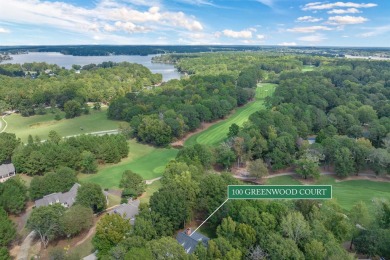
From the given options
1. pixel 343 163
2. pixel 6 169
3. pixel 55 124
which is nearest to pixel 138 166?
pixel 6 169

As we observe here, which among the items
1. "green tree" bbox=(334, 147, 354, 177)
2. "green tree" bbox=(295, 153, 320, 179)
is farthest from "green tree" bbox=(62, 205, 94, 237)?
"green tree" bbox=(334, 147, 354, 177)

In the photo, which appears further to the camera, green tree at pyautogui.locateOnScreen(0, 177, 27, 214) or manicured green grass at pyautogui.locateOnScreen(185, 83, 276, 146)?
manicured green grass at pyautogui.locateOnScreen(185, 83, 276, 146)

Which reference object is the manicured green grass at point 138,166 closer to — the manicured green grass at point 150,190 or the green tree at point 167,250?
the manicured green grass at point 150,190

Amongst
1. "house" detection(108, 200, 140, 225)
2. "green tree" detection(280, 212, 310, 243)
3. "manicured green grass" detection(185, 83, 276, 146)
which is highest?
"green tree" detection(280, 212, 310, 243)

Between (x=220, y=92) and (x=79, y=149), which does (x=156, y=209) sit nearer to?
(x=79, y=149)

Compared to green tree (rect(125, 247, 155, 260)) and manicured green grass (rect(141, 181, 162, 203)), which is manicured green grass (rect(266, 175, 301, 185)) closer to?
manicured green grass (rect(141, 181, 162, 203))

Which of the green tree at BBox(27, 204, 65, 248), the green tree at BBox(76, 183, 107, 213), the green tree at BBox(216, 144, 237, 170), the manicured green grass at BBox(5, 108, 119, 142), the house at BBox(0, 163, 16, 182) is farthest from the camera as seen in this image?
the manicured green grass at BBox(5, 108, 119, 142)

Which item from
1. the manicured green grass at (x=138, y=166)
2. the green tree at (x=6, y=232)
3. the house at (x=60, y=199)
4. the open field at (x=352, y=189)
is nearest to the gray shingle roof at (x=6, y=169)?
the manicured green grass at (x=138, y=166)

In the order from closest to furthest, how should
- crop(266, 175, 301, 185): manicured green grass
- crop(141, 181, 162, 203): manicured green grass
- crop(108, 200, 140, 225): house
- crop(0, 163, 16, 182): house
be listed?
crop(108, 200, 140, 225): house → crop(141, 181, 162, 203): manicured green grass → crop(266, 175, 301, 185): manicured green grass → crop(0, 163, 16, 182): house
